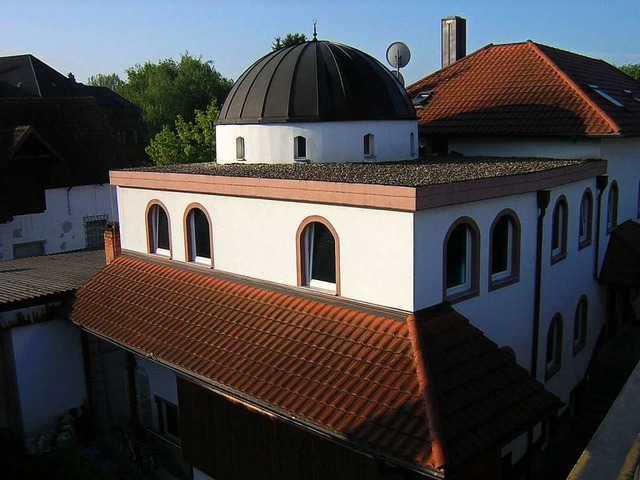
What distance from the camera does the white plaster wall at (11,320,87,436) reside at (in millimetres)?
15258

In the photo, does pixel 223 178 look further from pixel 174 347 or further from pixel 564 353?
pixel 564 353

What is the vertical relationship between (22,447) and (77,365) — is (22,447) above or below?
below

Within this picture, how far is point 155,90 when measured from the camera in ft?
197

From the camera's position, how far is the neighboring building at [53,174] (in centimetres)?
2561

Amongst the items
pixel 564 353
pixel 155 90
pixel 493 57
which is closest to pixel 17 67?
pixel 155 90

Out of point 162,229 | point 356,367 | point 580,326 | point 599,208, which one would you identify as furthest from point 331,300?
point 599,208

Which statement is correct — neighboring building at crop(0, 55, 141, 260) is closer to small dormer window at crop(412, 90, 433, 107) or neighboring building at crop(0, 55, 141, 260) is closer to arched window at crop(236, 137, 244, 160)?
arched window at crop(236, 137, 244, 160)

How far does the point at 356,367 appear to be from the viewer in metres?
9.88

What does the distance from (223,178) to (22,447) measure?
7.94 meters

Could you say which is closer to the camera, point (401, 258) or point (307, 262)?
point (401, 258)

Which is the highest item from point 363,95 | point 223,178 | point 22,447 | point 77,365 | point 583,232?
point 363,95

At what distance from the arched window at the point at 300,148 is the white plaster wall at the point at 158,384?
18.8 feet

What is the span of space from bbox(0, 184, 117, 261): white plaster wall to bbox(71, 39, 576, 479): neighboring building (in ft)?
38.1

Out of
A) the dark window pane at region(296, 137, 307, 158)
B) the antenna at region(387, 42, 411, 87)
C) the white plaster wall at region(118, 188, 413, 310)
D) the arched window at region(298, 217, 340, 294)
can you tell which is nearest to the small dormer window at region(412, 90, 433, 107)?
the antenna at region(387, 42, 411, 87)
